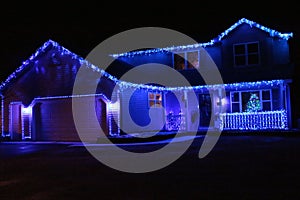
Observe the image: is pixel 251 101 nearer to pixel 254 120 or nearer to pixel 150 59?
pixel 254 120

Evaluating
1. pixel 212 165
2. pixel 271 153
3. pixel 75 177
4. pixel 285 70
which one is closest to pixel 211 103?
pixel 285 70

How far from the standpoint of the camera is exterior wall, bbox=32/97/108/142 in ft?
65.8

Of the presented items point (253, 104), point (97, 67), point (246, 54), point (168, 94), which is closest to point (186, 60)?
point (168, 94)

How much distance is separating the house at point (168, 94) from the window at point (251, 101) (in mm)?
59

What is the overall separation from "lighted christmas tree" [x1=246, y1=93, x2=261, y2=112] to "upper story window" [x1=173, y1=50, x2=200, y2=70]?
404 centimetres

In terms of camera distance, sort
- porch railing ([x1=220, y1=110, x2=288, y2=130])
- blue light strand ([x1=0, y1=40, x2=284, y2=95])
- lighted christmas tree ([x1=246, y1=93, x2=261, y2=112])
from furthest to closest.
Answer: lighted christmas tree ([x1=246, y1=93, x2=261, y2=112]) → porch railing ([x1=220, y1=110, x2=288, y2=130]) → blue light strand ([x1=0, y1=40, x2=284, y2=95])

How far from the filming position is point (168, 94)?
24.6 meters

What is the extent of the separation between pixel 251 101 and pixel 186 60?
16.5 feet

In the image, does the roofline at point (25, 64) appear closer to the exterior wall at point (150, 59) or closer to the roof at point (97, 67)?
the roof at point (97, 67)

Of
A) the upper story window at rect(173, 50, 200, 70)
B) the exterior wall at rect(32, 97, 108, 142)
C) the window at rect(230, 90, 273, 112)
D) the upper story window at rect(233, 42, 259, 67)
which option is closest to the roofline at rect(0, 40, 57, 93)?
the exterior wall at rect(32, 97, 108, 142)

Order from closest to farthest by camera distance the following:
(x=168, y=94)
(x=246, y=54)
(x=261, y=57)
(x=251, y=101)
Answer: (x=261, y=57) → (x=246, y=54) → (x=251, y=101) → (x=168, y=94)

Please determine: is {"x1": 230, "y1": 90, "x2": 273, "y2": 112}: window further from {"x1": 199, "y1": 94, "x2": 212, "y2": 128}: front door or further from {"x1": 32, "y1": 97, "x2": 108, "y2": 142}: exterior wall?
{"x1": 32, "y1": 97, "x2": 108, "y2": 142}: exterior wall

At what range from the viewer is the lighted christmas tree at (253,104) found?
22711 millimetres

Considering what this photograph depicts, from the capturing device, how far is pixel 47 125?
21.8 metres
